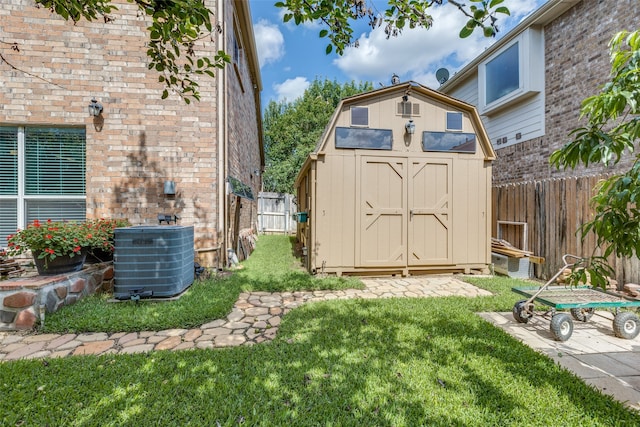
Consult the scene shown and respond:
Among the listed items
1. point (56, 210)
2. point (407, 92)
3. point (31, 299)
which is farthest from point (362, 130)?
point (56, 210)

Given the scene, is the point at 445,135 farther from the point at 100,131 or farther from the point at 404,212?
the point at 100,131

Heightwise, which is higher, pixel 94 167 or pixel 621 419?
pixel 94 167

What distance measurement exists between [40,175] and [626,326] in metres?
8.88

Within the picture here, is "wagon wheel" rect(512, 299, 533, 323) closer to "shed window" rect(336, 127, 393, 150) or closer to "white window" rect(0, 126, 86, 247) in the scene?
"shed window" rect(336, 127, 393, 150)

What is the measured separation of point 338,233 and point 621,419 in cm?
419

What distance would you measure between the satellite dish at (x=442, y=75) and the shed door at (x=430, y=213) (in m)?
7.87

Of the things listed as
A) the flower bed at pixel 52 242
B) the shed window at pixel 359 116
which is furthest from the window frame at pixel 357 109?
the flower bed at pixel 52 242

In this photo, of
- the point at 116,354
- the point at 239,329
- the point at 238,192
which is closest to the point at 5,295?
the point at 116,354

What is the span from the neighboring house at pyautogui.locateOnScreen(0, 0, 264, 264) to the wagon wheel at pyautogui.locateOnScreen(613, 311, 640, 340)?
19.4ft

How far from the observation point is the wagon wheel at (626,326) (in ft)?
10.1

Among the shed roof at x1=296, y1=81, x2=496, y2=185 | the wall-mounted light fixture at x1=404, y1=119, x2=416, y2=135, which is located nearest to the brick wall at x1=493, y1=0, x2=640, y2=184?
the shed roof at x1=296, y1=81, x2=496, y2=185

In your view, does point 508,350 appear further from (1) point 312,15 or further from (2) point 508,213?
(2) point 508,213

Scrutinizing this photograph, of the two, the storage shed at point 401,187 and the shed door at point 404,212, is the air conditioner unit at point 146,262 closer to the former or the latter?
the storage shed at point 401,187

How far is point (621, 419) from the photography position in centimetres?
190
